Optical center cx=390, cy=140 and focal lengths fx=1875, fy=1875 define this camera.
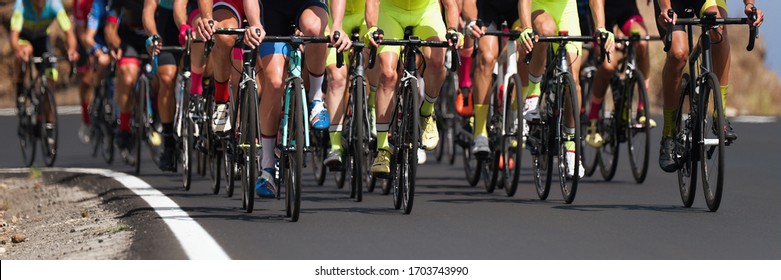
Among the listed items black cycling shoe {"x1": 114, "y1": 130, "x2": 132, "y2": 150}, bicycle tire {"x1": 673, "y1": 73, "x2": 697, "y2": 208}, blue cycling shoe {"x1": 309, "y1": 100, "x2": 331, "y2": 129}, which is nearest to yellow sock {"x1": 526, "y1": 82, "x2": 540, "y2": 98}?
bicycle tire {"x1": 673, "y1": 73, "x2": 697, "y2": 208}

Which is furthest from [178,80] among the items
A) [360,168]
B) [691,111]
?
[691,111]

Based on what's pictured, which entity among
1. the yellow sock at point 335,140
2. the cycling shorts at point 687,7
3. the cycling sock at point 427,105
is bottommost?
the yellow sock at point 335,140

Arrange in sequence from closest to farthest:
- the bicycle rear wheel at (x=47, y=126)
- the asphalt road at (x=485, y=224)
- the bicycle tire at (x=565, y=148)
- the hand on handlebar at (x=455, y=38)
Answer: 1. the asphalt road at (x=485, y=224)
2. the hand on handlebar at (x=455, y=38)
3. the bicycle tire at (x=565, y=148)
4. the bicycle rear wheel at (x=47, y=126)

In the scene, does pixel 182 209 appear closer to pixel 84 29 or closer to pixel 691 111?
pixel 691 111

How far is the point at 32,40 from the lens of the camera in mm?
18422

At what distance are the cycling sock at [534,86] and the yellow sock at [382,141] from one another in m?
1.31

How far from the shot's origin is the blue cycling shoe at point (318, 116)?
1198 centimetres

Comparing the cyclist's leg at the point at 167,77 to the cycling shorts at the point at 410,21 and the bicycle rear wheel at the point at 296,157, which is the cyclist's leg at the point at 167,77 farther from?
the bicycle rear wheel at the point at 296,157

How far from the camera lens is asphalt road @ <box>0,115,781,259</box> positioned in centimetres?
941

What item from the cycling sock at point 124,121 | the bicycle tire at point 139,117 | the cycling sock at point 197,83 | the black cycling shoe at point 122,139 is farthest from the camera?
the black cycling shoe at point 122,139

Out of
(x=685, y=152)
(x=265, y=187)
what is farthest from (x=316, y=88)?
(x=685, y=152)

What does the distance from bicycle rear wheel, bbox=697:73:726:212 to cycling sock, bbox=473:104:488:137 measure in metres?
2.49

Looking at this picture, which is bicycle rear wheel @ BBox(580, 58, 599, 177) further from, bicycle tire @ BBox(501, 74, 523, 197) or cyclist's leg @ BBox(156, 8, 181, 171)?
cyclist's leg @ BBox(156, 8, 181, 171)

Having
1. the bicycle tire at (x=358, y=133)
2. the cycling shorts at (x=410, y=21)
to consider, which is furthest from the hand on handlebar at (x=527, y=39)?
the bicycle tire at (x=358, y=133)
